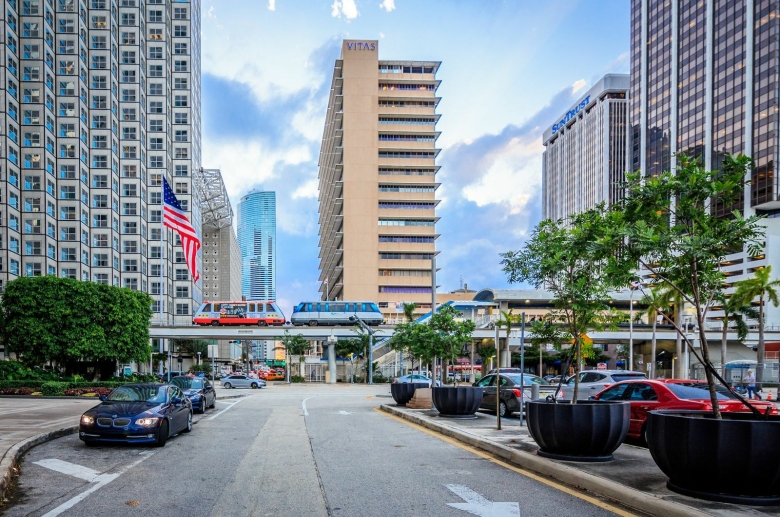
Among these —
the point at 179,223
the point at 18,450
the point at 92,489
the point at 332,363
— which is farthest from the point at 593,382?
the point at 332,363

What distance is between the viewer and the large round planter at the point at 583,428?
9984mm

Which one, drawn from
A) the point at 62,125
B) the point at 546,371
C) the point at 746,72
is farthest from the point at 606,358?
the point at 62,125

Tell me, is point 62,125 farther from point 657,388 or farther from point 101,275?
point 657,388

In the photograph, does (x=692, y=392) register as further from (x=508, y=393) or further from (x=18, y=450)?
(x=18, y=450)

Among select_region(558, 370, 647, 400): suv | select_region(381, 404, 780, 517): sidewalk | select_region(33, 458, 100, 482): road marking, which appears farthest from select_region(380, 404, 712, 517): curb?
select_region(558, 370, 647, 400): suv

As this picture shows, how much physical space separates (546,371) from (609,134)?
290 ft

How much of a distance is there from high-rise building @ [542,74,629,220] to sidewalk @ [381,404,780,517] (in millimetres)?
147472

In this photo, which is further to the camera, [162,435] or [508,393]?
[508,393]

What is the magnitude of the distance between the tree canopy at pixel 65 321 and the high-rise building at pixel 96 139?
1135 inches

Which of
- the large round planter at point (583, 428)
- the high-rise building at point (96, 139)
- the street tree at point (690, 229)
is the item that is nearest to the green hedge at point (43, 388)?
the large round planter at point (583, 428)

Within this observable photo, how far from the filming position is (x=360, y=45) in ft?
367

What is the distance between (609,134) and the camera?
164125mm

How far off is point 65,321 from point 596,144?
152726 mm

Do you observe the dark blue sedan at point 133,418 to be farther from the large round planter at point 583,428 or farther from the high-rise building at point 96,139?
the high-rise building at point 96,139
